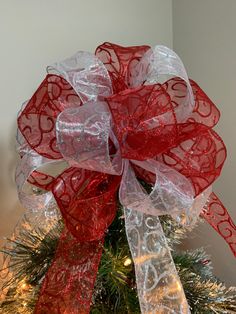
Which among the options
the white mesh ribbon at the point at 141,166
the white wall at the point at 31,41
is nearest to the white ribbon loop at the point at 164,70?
the white mesh ribbon at the point at 141,166

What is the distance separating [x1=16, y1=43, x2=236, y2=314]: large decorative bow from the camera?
45 centimetres

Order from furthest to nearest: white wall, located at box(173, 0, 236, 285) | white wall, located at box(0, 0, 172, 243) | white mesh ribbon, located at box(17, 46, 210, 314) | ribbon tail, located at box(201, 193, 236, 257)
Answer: white wall, located at box(173, 0, 236, 285)
white wall, located at box(0, 0, 172, 243)
ribbon tail, located at box(201, 193, 236, 257)
white mesh ribbon, located at box(17, 46, 210, 314)

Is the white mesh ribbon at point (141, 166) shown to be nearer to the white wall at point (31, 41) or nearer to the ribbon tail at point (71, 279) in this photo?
the ribbon tail at point (71, 279)

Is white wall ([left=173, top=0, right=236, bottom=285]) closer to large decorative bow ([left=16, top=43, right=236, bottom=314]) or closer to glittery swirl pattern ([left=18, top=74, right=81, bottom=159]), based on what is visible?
large decorative bow ([left=16, top=43, right=236, bottom=314])

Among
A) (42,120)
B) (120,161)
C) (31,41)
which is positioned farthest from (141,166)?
(31,41)

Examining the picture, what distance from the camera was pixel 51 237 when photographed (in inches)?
22.2

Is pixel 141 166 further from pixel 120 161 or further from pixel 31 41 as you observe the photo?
pixel 31 41

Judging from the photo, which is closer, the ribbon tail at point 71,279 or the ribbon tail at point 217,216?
the ribbon tail at point 71,279

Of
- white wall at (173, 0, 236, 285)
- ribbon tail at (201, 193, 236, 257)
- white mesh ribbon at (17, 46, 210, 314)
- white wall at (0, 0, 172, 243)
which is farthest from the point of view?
white wall at (173, 0, 236, 285)

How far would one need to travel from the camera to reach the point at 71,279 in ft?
1.57

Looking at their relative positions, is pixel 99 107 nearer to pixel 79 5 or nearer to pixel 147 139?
pixel 147 139

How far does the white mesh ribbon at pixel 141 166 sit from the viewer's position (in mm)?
443

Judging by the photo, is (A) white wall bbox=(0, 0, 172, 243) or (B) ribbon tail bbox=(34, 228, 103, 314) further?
(A) white wall bbox=(0, 0, 172, 243)

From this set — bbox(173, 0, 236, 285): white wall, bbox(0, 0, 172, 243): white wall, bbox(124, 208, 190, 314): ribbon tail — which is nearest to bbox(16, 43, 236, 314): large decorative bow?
bbox(124, 208, 190, 314): ribbon tail
